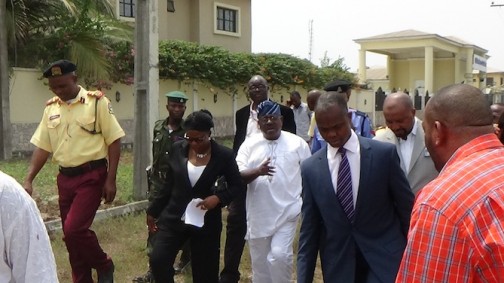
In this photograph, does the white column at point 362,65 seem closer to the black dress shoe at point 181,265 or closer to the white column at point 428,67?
the white column at point 428,67

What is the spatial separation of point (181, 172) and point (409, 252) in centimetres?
332

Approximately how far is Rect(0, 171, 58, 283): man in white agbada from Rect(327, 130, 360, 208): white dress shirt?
1960mm

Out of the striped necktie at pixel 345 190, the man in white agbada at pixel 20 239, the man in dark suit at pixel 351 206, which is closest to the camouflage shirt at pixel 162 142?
the man in dark suit at pixel 351 206

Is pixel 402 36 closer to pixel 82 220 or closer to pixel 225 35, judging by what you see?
pixel 225 35

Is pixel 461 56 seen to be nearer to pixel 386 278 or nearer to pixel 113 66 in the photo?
pixel 113 66

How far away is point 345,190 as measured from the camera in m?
3.90

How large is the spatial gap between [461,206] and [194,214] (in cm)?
338

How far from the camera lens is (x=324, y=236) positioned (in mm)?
4023

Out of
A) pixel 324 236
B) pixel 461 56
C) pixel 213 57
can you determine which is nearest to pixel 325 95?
pixel 324 236

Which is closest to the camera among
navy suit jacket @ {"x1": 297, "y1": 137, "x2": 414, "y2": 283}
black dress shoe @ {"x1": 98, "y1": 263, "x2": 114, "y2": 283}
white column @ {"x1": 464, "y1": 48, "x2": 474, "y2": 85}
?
navy suit jacket @ {"x1": 297, "y1": 137, "x2": 414, "y2": 283}

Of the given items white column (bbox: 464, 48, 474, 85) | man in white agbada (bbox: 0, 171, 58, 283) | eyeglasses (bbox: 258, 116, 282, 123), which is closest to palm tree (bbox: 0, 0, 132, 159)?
eyeglasses (bbox: 258, 116, 282, 123)

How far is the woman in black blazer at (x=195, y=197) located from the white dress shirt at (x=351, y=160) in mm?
1307

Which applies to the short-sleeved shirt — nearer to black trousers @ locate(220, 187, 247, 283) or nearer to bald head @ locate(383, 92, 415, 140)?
black trousers @ locate(220, 187, 247, 283)

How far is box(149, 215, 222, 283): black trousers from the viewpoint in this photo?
507 centimetres
